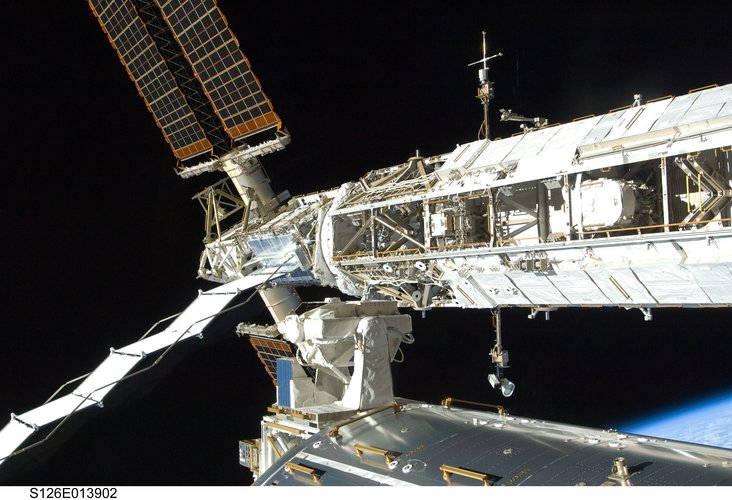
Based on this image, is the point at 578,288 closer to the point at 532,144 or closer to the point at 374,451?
the point at 532,144

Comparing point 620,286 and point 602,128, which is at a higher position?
point 602,128

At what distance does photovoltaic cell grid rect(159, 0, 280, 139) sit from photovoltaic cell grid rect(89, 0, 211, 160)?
119cm

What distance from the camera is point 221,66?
12008mm

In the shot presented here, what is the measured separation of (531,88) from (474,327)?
5.21 m

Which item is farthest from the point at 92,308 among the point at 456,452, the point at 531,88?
the point at 456,452

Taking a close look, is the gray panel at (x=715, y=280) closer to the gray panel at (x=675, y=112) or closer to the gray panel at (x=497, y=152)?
the gray panel at (x=675, y=112)

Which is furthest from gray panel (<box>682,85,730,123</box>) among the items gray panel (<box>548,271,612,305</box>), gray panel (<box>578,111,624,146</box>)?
gray panel (<box>548,271,612,305</box>)

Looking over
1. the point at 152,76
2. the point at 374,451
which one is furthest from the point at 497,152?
the point at 152,76

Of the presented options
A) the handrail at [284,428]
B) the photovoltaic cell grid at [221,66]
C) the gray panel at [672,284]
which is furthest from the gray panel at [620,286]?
the photovoltaic cell grid at [221,66]

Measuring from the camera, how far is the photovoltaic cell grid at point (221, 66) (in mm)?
11750

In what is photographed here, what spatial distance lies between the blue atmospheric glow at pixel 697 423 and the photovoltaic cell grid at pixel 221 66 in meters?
8.64

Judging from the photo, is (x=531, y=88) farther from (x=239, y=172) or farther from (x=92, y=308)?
(x=92, y=308)

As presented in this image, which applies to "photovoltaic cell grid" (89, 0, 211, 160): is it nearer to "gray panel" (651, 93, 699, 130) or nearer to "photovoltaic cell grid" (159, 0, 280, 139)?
"photovoltaic cell grid" (159, 0, 280, 139)

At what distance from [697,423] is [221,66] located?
12040mm
